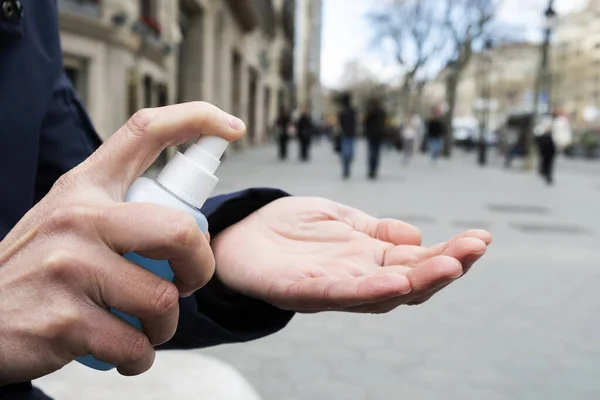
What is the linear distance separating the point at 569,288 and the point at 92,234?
540cm

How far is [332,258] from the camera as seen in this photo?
4.42 ft

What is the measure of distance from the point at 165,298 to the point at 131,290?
0.04 m

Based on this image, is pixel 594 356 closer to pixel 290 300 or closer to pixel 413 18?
pixel 290 300

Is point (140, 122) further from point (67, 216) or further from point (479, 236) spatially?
point (479, 236)

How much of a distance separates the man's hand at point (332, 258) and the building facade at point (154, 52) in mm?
10892

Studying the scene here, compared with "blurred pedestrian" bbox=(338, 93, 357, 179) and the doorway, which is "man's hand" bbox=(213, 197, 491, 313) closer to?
"blurred pedestrian" bbox=(338, 93, 357, 179)

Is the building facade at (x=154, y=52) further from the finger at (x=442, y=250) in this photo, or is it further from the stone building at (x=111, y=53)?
the finger at (x=442, y=250)

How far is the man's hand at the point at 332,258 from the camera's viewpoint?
A: 109 centimetres

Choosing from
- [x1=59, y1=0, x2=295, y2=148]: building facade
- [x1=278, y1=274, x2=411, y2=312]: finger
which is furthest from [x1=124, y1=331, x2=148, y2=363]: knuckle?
[x1=59, y1=0, x2=295, y2=148]: building facade

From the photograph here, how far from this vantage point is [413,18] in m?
40.4

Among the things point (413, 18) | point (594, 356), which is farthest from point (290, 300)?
point (413, 18)

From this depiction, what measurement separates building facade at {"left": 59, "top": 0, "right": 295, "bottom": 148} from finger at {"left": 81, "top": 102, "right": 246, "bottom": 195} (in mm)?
11412

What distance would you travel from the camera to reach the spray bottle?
861mm

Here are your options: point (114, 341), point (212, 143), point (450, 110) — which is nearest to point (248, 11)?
point (450, 110)
